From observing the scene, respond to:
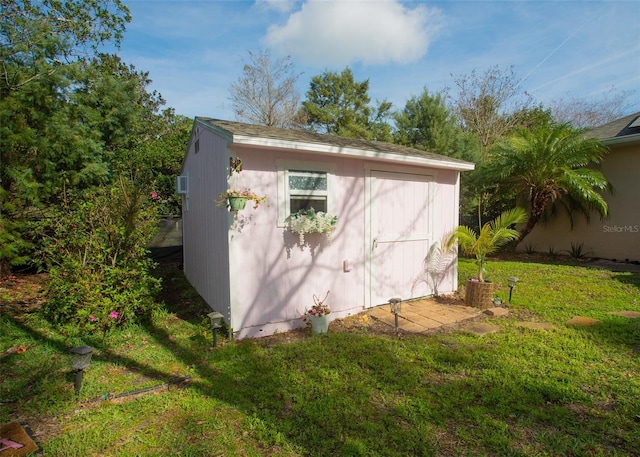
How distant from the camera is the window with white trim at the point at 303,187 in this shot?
416 centimetres

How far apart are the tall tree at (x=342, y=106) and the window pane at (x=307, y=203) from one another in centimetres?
1626

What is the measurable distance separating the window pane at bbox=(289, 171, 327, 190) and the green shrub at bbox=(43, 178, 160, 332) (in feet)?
7.27

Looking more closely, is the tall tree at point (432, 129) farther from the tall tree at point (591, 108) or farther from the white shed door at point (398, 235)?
the white shed door at point (398, 235)

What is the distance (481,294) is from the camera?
199 inches

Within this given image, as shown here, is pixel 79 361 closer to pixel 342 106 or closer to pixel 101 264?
pixel 101 264

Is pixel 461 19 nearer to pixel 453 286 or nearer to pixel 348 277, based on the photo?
pixel 453 286

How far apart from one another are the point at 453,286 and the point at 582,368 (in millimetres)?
3048

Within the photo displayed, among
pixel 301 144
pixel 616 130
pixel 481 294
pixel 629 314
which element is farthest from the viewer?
pixel 616 130

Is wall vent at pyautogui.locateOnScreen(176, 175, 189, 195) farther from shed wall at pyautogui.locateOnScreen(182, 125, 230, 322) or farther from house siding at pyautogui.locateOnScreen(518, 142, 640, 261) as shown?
house siding at pyautogui.locateOnScreen(518, 142, 640, 261)

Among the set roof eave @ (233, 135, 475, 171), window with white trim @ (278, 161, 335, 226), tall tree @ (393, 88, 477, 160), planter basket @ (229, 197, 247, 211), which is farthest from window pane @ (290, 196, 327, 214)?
tall tree @ (393, 88, 477, 160)

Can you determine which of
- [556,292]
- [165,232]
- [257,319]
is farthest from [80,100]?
[556,292]

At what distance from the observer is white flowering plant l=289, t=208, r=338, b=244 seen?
4.13 metres

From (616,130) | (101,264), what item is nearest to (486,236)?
(101,264)

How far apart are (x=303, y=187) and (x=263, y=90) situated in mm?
16329
